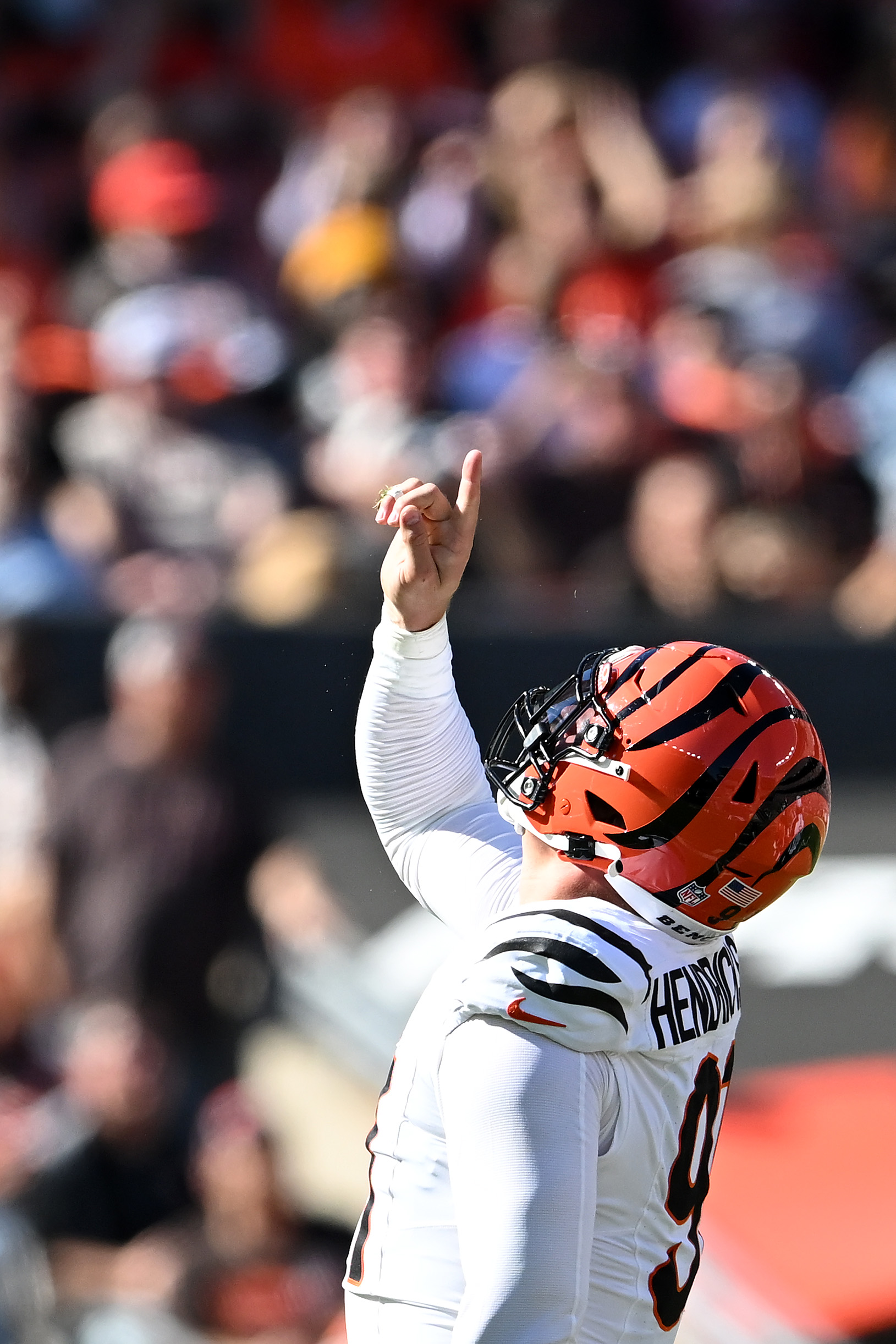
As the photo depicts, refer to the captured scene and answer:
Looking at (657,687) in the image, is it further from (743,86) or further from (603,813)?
(743,86)

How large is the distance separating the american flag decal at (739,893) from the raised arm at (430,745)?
13.5 inches

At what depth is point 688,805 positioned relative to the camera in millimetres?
1848

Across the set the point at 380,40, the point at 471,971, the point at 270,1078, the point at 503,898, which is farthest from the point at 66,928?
the point at 380,40

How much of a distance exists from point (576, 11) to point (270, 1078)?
5179 millimetres

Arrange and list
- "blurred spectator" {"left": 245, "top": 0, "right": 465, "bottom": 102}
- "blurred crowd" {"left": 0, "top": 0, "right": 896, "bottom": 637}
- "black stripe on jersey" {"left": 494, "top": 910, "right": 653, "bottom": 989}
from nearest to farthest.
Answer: "black stripe on jersey" {"left": 494, "top": 910, "right": 653, "bottom": 989}
"blurred crowd" {"left": 0, "top": 0, "right": 896, "bottom": 637}
"blurred spectator" {"left": 245, "top": 0, "right": 465, "bottom": 102}

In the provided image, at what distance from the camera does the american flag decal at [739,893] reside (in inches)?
74.3

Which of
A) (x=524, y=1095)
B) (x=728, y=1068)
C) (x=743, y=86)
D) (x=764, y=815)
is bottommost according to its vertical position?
(x=728, y=1068)

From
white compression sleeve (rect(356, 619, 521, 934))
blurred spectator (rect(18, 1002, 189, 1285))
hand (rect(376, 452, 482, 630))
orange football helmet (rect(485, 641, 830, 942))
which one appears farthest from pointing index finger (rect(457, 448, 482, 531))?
blurred spectator (rect(18, 1002, 189, 1285))

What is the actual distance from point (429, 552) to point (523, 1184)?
0.76m

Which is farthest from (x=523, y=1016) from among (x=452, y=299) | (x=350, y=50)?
(x=350, y=50)

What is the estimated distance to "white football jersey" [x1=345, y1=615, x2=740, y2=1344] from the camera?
1.65 meters

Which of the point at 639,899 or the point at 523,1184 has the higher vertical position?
the point at 639,899

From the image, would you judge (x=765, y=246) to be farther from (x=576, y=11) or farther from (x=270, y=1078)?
(x=270, y=1078)

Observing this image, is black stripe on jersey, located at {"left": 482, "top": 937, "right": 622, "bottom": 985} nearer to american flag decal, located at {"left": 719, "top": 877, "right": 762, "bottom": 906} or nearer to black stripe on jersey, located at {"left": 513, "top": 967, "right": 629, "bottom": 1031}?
black stripe on jersey, located at {"left": 513, "top": 967, "right": 629, "bottom": 1031}
